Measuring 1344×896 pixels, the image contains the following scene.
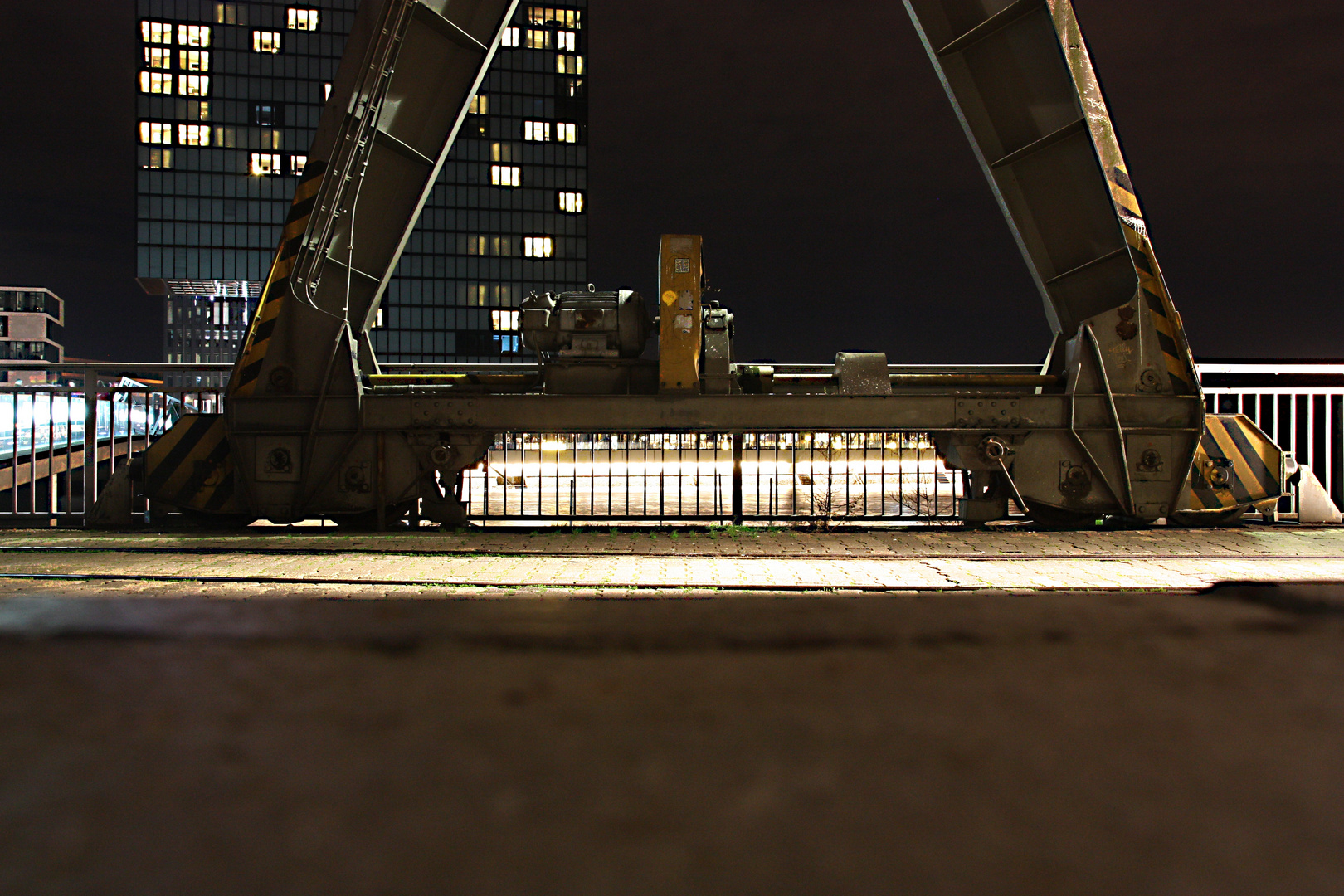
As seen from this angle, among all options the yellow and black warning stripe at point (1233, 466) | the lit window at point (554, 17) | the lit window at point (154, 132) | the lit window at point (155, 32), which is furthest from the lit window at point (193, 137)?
the yellow and black warning stripe at point (1233, 466)

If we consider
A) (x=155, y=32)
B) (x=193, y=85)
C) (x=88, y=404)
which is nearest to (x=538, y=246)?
(x=193, y=85)

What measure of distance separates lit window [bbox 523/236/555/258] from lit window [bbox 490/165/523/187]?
7.11 metres

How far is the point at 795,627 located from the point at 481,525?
15.2ft

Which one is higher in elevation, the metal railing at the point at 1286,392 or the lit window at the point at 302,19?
the lit window at the point at 302,19

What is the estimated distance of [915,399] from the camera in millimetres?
6996

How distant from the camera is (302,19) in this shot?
8456 cm

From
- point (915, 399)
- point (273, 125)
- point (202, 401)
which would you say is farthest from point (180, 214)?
point (915, 399)

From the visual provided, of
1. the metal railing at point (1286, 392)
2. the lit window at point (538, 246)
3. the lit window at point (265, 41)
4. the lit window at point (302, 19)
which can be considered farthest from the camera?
the lit window at point (538, 246)

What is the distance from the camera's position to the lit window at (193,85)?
82.7 meters

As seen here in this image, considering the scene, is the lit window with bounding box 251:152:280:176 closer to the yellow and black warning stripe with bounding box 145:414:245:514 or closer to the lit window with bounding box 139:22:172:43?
the lit window with bounding box 139:22:172:43

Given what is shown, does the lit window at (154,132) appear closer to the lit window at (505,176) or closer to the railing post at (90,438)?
the lit window at (505,176)

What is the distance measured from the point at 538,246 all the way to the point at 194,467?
85.2 metres

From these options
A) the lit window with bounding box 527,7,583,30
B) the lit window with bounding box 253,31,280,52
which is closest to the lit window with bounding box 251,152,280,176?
the lit window with bounding box 253,31,280,52

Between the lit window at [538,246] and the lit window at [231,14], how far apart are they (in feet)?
137
